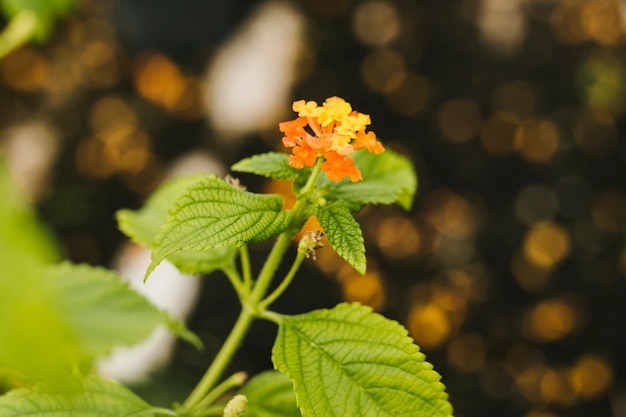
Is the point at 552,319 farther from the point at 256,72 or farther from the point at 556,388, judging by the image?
the point at 256,72

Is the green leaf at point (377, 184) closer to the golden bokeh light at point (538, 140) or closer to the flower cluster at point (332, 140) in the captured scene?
the flower cluster at point (332, 140)

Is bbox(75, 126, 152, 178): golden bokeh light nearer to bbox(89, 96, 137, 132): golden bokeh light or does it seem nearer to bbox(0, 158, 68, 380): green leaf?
bbox(89, 96, 137, 132): golden bokeh light

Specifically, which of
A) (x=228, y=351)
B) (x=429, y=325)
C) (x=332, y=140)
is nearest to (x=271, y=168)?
(x=332, y=140)

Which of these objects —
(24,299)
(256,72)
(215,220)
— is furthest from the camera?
(256,72)

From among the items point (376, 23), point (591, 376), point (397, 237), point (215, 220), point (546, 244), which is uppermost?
point (376, 23)

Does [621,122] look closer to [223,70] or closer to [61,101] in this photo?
[223,70]

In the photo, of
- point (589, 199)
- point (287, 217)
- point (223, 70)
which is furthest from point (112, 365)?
point (589, 199)

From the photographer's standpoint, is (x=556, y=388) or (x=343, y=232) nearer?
(x=343, y=232)
